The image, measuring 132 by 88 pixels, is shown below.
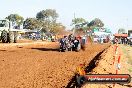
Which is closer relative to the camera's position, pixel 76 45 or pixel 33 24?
pixel 76 45

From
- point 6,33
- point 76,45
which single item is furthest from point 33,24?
point 76,45

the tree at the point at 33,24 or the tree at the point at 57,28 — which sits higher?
the tree at the point at 33,24

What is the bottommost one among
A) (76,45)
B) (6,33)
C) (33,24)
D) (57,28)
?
(76,45)

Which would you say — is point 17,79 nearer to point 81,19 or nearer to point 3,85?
point 3,85

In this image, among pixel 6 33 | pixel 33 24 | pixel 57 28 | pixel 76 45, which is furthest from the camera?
pixel 33 24

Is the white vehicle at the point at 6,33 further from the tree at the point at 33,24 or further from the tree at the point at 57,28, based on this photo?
the tree at the point at 33,24

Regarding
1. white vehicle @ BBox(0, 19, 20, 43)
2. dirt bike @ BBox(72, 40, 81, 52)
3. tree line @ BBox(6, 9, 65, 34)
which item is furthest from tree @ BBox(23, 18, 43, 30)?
dirt bike @ BBox(72, 40, 81, 52)

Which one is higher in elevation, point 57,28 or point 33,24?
point 33,24

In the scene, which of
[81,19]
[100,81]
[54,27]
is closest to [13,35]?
[100,81]

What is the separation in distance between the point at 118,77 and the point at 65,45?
76.8ft

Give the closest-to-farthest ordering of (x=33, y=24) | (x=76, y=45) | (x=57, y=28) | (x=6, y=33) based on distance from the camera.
Answer: (x=76, y=45), (x=6, y=33), (x=57, y=28), (x=33, y=24)

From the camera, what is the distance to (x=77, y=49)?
28.8m

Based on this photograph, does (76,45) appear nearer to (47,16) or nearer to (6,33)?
(6,33)

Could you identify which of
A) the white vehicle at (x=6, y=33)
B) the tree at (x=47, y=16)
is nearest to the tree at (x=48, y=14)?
the tree at (x=47, y=16)
